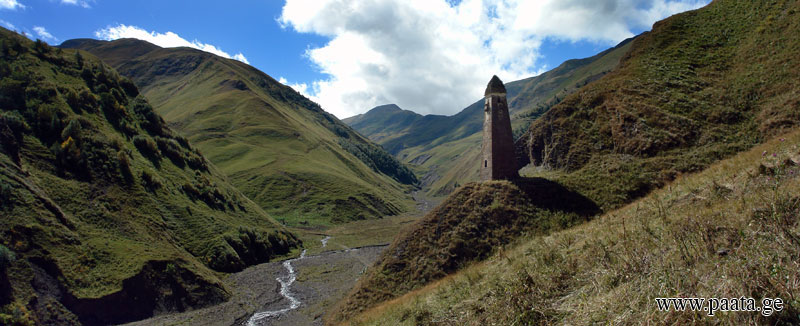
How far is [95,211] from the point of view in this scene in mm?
40500

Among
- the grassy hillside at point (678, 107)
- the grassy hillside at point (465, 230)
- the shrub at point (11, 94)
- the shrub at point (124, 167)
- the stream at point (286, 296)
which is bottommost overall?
the stream at point (286, 296)

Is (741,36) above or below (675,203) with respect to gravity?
above

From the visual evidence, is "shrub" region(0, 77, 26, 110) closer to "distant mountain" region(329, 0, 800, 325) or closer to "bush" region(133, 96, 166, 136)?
"bush" region(133, 96, 166, 136)

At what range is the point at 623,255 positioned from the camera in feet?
29.0

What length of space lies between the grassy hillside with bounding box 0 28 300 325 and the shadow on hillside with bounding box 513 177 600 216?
38592mm

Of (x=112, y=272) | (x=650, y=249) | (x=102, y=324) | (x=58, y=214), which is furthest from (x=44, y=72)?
(x=650, y=249)

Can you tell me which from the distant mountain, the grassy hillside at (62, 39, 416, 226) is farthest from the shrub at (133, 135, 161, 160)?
the distant mountain

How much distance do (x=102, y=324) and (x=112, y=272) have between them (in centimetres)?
530

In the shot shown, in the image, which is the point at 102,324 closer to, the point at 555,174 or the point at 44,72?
the point at 555,174

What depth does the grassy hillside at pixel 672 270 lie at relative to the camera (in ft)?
17.9

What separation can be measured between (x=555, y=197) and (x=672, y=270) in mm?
22164

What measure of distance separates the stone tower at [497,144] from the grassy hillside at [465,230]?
1886 mm

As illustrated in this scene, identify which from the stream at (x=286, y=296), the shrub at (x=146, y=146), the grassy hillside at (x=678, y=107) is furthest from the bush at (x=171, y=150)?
the grassy hillside at (x=678, y=107)

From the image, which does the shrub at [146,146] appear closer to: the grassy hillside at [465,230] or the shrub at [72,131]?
the shrub at [72,131]
